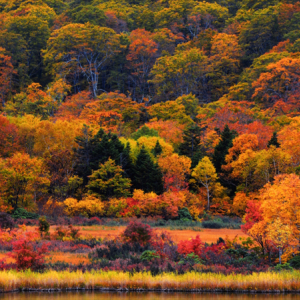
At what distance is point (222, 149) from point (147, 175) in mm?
11032

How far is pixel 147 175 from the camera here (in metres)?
52.2

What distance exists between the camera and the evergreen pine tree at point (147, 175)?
52.2 metres

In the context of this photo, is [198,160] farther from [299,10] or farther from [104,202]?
[299,10]

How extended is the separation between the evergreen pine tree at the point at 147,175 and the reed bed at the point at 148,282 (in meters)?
30.9

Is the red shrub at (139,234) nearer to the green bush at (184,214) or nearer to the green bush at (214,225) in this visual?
the green bush at (214,225)

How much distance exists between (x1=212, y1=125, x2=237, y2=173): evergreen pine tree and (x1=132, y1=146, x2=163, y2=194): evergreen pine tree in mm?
8130

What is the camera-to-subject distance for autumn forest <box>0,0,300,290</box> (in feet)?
83.9

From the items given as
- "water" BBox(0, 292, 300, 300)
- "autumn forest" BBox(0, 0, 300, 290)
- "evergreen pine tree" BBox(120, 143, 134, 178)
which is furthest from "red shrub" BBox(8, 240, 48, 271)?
"evergreen pine tree" BBox(120, 143, 134, 178)

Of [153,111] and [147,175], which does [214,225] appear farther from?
[153,111]

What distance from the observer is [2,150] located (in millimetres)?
52125

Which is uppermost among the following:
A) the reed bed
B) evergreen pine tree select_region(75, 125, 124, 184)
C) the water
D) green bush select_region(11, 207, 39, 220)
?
evergreen pine tree select_region(75, 125, 124, 184)

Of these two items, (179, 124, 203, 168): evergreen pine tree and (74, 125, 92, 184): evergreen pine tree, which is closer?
(74, 125, 92, 184): evergreen pine tree

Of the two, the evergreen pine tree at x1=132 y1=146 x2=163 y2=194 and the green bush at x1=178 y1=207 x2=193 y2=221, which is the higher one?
the evergreen pine tree at x1=132 y1=146 x2=163 y2=194

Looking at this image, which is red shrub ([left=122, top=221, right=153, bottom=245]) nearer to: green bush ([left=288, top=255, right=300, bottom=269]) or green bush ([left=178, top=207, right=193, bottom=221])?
green bush ([left=288, top=255, right=300, bottom=269])
